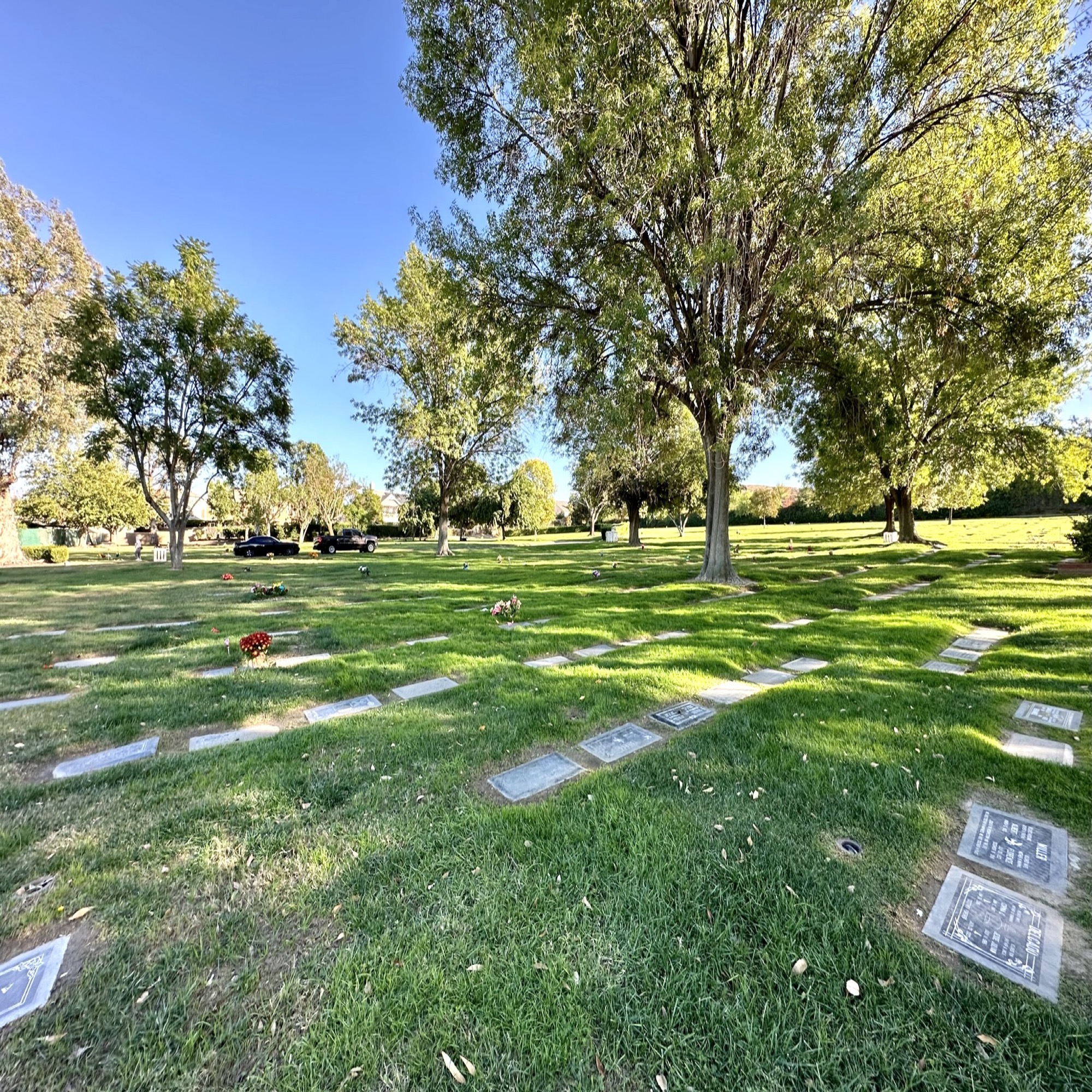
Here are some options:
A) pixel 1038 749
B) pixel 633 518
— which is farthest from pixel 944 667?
pixel 633 518

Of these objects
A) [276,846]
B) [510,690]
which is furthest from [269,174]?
[276,846]

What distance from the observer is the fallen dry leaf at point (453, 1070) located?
1030 millimetres

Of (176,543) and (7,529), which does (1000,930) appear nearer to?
(176,543)

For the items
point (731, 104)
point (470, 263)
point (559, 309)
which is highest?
point (731, 104)

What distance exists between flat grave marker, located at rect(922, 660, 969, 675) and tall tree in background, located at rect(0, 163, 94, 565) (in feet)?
70.8

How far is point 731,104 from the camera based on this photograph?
589cm

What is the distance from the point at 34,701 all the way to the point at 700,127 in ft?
32.6

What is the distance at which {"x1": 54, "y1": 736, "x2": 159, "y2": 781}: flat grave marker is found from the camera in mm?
2439

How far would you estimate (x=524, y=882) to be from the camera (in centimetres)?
162

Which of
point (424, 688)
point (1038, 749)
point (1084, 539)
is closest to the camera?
point (1038, 749)

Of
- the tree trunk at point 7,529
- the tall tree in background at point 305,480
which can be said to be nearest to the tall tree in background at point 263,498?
the tall tree in background at point 305,480

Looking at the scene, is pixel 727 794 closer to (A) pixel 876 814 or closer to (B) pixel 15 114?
(A) pixel 876 814

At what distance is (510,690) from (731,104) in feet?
25.7

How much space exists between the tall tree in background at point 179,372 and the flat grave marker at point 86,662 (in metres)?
11.5
